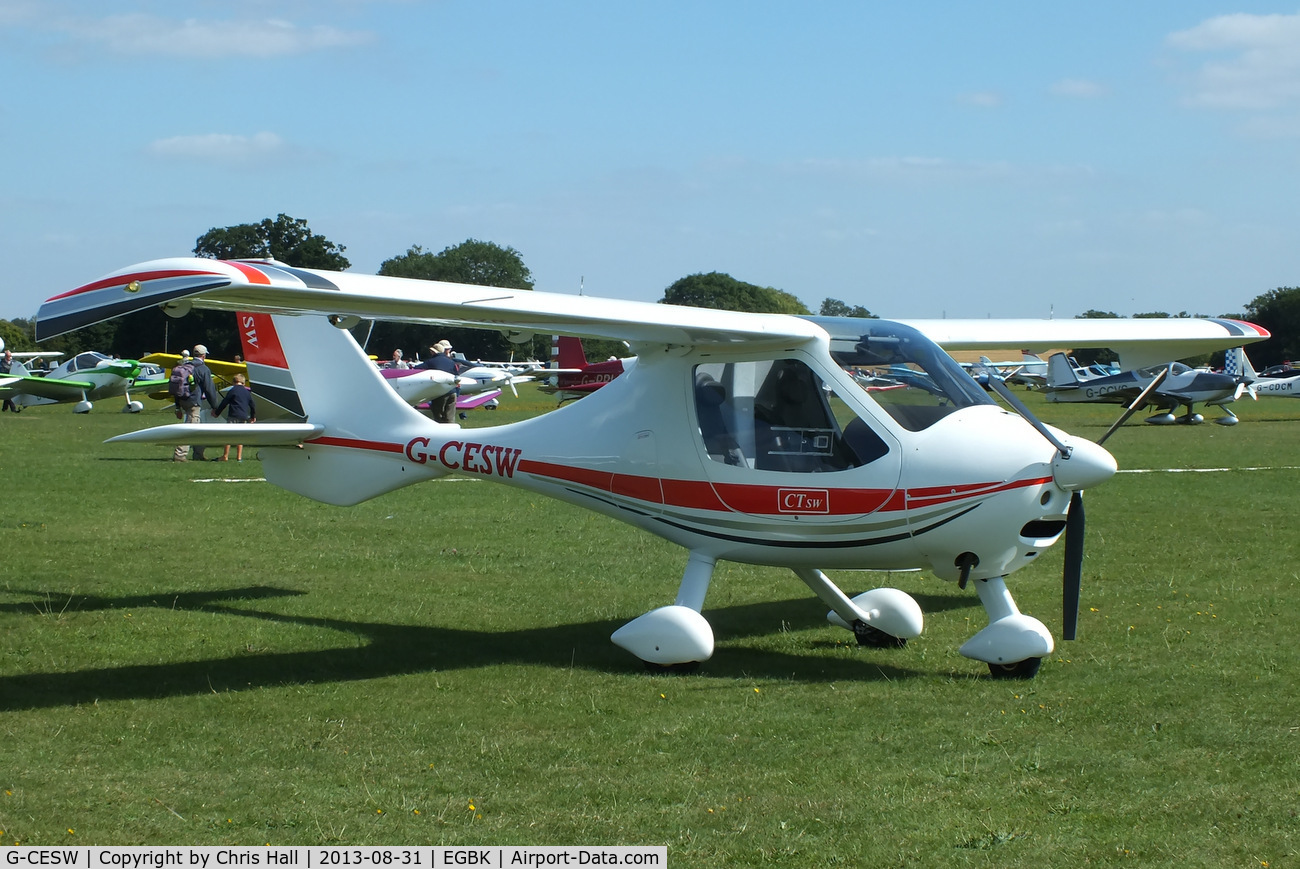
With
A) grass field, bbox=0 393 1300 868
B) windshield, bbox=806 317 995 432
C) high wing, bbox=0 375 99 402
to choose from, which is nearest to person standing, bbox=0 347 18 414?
high wing, bbox=0 375 99 402

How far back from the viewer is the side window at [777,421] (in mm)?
7551

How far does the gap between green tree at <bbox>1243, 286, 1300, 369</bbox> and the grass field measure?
90.3 metres

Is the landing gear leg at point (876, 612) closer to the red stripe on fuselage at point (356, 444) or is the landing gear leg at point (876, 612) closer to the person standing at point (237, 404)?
the red stripe on fuselage at point (356, 444)

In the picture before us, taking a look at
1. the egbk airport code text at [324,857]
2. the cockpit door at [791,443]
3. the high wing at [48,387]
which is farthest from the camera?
the high wing at [48,387]

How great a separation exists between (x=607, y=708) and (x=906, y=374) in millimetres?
2784

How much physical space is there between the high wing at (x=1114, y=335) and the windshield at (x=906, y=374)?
6.12 ft

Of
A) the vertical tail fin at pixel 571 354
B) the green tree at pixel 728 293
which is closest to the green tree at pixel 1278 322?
the green tree at pixel 728 293

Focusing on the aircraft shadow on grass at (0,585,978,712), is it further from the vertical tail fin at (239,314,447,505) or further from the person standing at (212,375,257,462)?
the person standing at (212,375,257,462)

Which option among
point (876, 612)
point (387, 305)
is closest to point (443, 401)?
point (876, 612)

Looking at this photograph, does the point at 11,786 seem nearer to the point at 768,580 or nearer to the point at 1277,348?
the point at 768,580

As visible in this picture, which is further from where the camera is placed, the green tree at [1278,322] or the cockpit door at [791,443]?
the green tree at [1278,322]

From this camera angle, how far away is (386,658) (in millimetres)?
8227

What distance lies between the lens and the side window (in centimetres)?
755

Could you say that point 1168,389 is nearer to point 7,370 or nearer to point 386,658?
Answer: point 386,658
